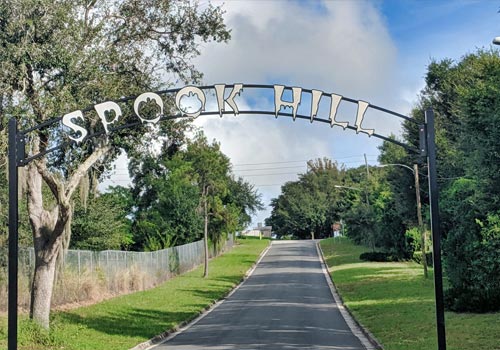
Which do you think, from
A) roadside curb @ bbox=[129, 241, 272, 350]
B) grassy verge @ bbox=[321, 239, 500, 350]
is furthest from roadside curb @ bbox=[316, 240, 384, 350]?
roadside curb @ bbox=[129, 241, 272, 350]

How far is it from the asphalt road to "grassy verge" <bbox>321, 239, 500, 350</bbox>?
1.02m

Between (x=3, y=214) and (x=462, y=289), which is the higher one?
(x=3, y=214)

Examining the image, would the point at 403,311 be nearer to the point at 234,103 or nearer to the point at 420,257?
the point at 234,103

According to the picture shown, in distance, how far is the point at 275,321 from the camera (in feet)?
76.4

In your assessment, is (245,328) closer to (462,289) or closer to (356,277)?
(462,289)

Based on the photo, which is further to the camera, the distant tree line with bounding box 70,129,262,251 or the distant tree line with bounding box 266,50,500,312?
the distant tree line with bounding box 70,129,262,251

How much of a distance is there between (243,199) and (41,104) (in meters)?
82.0

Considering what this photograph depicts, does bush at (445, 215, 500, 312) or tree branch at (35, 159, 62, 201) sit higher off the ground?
tree branch at (35, 159, 62, 201)

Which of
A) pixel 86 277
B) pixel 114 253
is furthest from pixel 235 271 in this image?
pixel 86 277

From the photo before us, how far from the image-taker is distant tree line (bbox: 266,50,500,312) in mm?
18016

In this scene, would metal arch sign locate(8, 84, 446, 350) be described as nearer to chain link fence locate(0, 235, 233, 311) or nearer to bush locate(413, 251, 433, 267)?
chain link fence locate(0, 235, 233, 311)

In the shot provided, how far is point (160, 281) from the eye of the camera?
41344mm

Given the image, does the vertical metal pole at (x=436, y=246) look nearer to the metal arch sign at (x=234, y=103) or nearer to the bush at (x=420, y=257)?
the metal arch sign at (x=234, y=103)

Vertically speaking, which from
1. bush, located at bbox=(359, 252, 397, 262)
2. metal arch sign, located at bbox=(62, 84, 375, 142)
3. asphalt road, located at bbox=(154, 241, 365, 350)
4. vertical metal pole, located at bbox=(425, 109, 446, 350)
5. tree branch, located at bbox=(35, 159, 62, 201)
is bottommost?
asphalt road, located at bbox=(154, 241, 365, 350)
